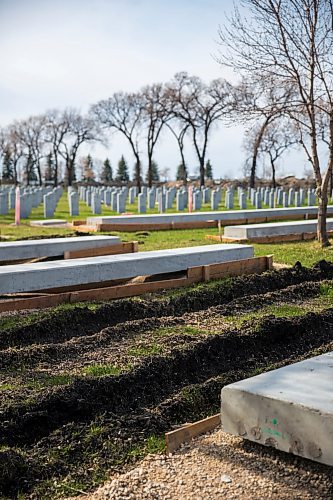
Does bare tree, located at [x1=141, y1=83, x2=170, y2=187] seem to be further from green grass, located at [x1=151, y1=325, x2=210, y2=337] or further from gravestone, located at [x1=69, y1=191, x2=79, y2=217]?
green grass, located at [x1=151, y1=325, x2=210, y2=337]

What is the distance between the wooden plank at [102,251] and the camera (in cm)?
1143

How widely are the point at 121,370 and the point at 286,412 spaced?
7.36ft

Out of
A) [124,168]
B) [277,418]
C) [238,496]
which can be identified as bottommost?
[238,496]

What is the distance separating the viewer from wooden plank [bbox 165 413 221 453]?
4289 mm

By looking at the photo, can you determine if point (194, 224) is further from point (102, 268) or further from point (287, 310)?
point (287, 310)

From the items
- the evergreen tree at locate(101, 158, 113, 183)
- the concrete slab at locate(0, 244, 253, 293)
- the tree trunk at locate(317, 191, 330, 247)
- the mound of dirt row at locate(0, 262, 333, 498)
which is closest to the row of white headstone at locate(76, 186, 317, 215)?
the tree trunk at locate(317, 191, 330, 247)

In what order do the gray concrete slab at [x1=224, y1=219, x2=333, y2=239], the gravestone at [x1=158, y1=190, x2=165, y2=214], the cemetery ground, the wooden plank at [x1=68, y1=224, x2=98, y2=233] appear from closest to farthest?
the cemetery ground < the gray concrete slab at [x1=224, y1=219, x2=333, y2=239] < the wooden plank at [x1=68, y1=224, x2=98, y2=233] < the gravestone at [x1=158, y1=190, x2=165, y2=214]

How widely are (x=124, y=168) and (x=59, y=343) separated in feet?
261

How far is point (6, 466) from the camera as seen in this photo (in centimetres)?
404

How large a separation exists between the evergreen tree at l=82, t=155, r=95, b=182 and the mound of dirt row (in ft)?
253

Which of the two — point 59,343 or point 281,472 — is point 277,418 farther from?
point 59,343

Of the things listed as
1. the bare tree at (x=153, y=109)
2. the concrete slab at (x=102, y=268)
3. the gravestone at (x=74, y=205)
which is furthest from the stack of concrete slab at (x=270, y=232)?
the bare tree at (x=153, y=109)

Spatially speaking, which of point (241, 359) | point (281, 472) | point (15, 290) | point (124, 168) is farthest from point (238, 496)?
point (124, 168)

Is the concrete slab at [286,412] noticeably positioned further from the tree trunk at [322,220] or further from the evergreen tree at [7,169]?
the evergreen tree at [7,169]
